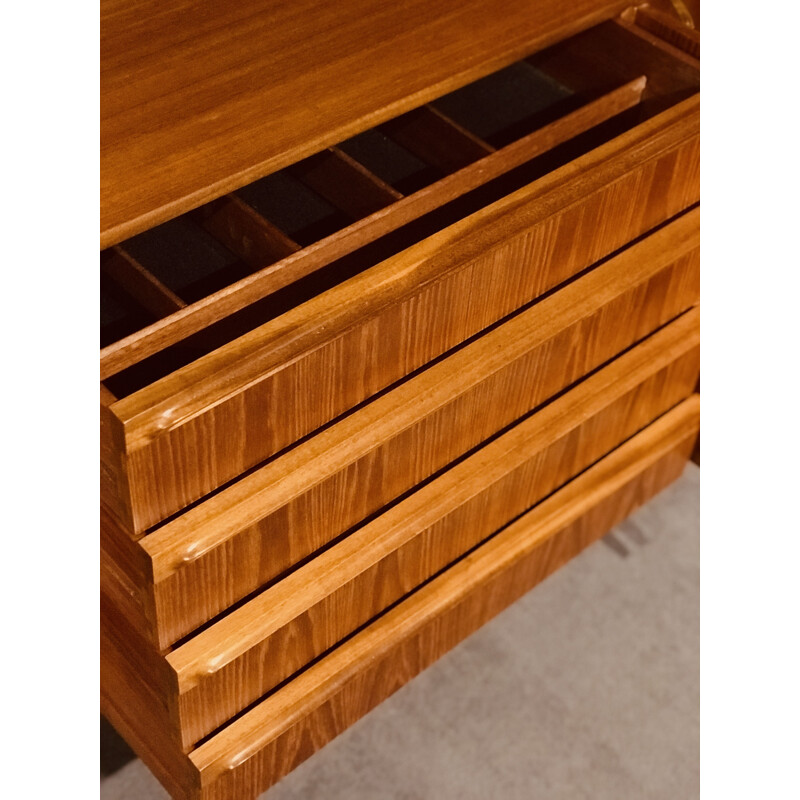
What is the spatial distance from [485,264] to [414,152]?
0.68 feet

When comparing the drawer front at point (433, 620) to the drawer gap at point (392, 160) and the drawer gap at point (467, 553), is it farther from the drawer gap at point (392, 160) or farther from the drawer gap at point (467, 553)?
the drawer gap at point (392, 160)

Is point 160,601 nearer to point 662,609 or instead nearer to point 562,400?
point 562,400

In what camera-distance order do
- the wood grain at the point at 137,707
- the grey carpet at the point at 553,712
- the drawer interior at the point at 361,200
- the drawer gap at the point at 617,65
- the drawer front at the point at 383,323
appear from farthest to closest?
1. the grey carpet at the point at 553,712
2. the drawer gap at the point at 617,65
3. the wood grain at the point at 137,707
4. the drawer interior at the point at 361,200
5. the drawer front at the point at 383,323

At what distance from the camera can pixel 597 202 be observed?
3.06ft

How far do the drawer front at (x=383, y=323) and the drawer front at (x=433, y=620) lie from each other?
0.29 meters

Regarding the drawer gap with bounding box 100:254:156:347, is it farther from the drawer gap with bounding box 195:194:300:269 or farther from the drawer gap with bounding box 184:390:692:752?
the drawer gap with bounding box 184:390:692:752

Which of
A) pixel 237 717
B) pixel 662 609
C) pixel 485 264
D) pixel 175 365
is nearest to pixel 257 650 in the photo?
pixel 237 717

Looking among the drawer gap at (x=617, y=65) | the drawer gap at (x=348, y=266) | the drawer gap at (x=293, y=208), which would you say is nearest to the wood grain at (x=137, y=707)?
the drawer gap at (x=348, y=266)

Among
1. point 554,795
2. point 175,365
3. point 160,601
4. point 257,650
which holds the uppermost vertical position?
point 175,365

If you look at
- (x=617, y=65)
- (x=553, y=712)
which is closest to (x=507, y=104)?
(x=617, y=65)

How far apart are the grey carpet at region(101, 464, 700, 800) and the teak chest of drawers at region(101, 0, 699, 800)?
85 mm

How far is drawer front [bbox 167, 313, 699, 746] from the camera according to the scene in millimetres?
920

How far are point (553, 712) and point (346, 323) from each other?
63 cm

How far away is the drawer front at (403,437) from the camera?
0.83 meters
